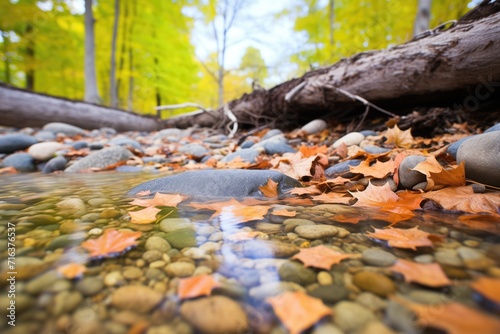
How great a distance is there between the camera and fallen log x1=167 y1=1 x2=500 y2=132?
2141 mm

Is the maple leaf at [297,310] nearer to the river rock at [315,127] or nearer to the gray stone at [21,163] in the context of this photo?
the river rock at [315,127]

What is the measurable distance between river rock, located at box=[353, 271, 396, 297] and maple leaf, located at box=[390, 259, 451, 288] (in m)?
0.05

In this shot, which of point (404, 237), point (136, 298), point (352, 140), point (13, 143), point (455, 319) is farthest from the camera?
point (13, 143)

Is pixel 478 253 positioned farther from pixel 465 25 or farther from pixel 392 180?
pixel 465 25

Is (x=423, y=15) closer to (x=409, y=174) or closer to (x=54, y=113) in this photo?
(x=409, y=174)

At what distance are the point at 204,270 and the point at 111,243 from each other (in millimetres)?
333

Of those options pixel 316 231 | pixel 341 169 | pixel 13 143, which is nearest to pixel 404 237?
pixel 316 231

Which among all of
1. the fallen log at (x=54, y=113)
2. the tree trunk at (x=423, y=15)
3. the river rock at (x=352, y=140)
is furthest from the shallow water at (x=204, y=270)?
the fallen log at (x=54, y=113)

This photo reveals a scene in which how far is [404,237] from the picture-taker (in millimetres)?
761

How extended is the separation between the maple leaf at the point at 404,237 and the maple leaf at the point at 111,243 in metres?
0.77

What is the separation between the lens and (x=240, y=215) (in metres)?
1.04

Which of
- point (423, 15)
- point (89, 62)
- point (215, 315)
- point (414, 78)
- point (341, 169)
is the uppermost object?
point (89, 62)

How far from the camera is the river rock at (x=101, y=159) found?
2.58 m

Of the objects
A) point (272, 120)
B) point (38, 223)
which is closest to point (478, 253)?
point (38, 223)
